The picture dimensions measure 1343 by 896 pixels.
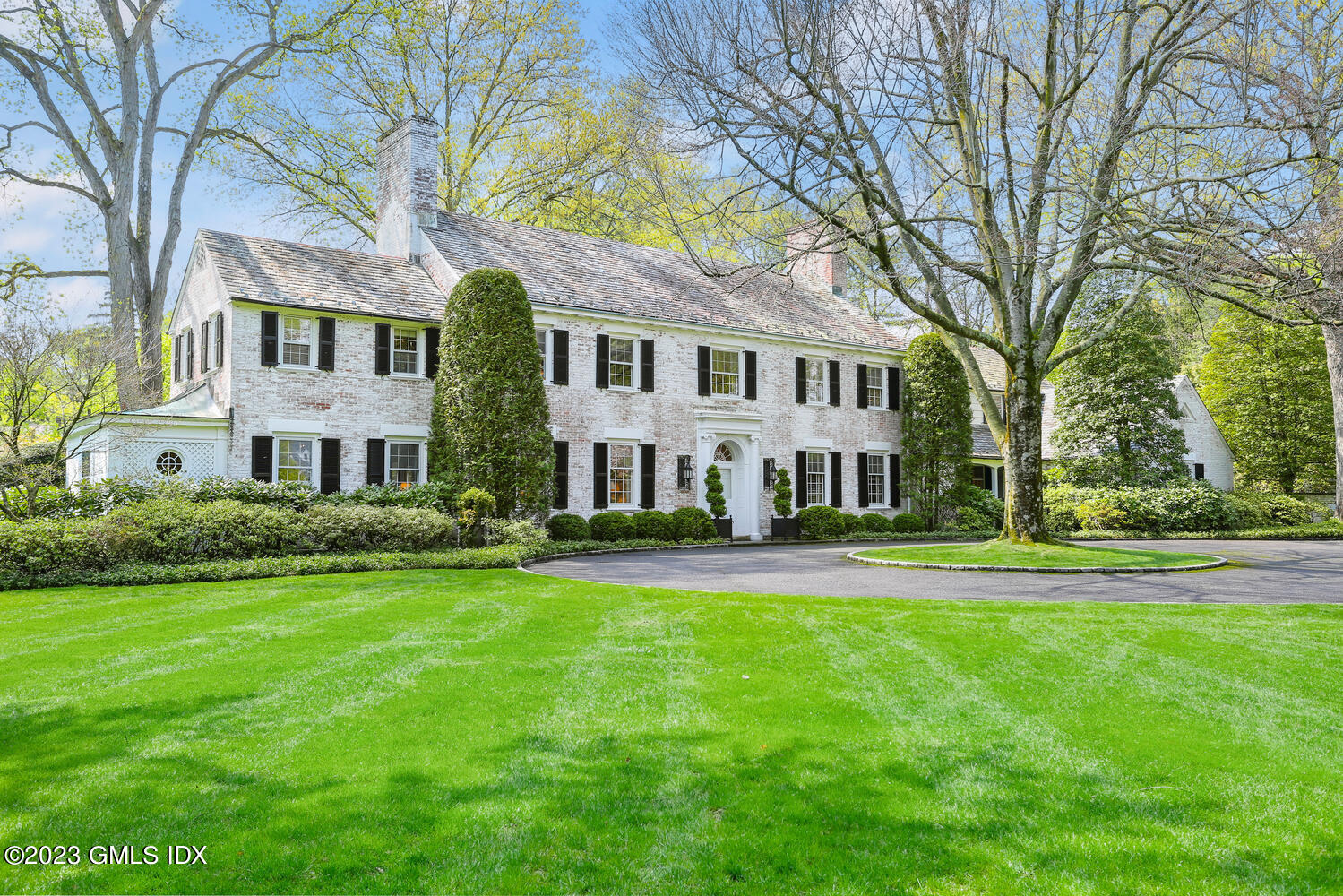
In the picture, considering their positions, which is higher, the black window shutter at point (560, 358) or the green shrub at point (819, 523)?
the black window shutter at point (560, 358)

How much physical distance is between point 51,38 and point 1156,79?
27.3 metres

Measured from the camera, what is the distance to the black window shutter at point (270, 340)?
1781 centimetres

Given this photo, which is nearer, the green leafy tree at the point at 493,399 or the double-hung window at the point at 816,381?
the green leafy tree at the point at 493,399

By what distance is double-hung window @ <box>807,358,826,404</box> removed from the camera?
84.3 feet

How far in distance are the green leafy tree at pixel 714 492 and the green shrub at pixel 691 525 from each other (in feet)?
2.18

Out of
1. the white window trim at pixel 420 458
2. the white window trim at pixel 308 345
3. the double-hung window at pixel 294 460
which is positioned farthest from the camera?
the white window trim at pixel 420 458

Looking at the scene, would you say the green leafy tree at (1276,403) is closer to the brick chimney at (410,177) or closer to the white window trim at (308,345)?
the brick chimney at (410,177)

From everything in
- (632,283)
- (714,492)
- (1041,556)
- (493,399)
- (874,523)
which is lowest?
(1041,556)

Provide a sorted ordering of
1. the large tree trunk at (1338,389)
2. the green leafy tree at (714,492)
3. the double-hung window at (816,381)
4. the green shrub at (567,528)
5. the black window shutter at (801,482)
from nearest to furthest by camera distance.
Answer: the green shrub at (567,528) < the green leafy tree at (714,492) < the black window shutter at (801,482) < the double-hung window at (816,381) < the large tree trunk at (1338,389)

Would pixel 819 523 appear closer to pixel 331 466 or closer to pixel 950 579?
pixel 950 579

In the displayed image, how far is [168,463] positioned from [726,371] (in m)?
13.9

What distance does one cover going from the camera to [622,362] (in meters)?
22.2

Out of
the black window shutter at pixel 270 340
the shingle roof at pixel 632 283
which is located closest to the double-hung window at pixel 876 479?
the shingle roof at pixel 632 283

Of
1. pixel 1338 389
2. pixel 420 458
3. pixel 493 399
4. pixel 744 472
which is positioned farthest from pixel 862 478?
pixel 1338 389
